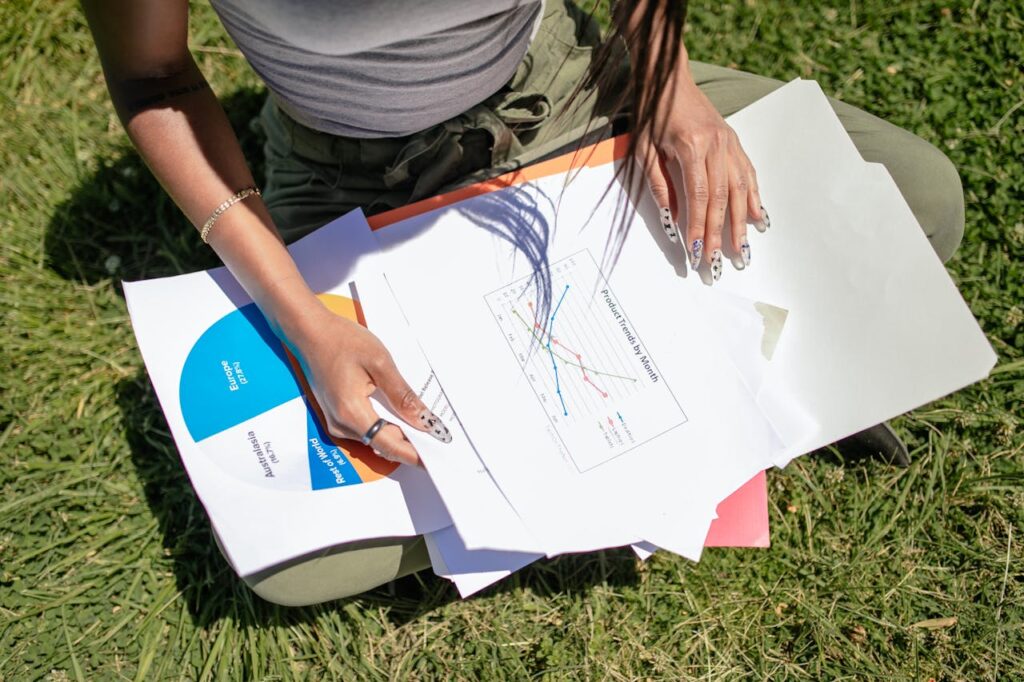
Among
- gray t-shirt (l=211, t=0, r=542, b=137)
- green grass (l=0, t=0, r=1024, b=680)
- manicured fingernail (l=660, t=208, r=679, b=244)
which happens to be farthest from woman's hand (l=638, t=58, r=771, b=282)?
green grass (l=0, t=0, r=1024, b=680)

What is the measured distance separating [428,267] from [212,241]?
0.32 m

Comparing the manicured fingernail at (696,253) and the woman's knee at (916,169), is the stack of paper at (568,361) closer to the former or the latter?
the manicured fingernail at (696,253)

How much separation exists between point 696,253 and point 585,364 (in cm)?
23

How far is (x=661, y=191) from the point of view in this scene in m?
1.11

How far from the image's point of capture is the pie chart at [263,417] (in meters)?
1.07

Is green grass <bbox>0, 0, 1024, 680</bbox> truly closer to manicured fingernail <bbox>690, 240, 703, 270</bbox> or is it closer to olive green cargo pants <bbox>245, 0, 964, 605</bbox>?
olive green cargo pants <bbox>245, 0, 964, 605</bbox>

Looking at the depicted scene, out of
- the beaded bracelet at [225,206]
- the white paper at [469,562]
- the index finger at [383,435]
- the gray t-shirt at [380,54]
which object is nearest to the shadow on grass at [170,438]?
the white paper at [469,562]

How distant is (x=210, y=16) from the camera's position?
1853 mm

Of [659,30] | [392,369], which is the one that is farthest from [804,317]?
[392,369]

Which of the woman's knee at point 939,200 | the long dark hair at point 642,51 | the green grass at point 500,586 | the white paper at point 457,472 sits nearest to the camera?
the long dark hair at point 642,51

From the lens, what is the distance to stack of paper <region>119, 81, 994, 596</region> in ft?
3.34

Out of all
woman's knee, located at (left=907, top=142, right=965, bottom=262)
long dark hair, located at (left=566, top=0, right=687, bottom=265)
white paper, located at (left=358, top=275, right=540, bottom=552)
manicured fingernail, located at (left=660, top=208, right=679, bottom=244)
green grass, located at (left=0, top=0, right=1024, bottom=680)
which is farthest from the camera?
green grass, located at (left=0, top=0, right=1024, bottom=680)

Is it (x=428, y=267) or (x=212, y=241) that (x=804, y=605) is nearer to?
(x=428, y=267)

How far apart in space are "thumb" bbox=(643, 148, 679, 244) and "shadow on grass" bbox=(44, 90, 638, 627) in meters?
0.69
